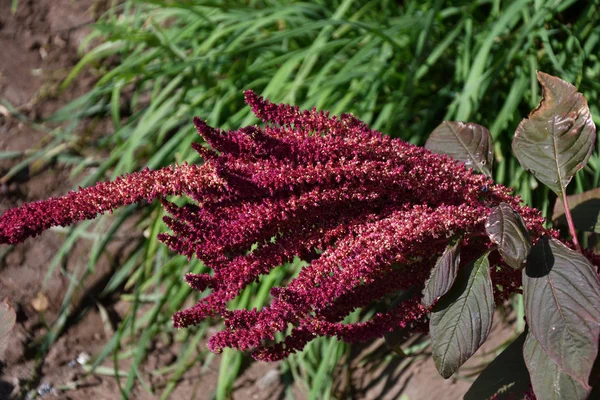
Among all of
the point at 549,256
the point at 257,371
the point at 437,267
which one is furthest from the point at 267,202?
the point at 257,371

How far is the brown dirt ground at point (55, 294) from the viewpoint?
2518 millimetres

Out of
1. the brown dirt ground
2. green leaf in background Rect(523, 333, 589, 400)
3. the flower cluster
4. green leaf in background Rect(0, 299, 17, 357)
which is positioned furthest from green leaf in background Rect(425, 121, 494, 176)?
the brown dirt ground

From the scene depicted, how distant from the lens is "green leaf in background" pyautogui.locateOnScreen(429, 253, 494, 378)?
1.04 meters

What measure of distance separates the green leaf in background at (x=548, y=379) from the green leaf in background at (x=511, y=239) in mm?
217

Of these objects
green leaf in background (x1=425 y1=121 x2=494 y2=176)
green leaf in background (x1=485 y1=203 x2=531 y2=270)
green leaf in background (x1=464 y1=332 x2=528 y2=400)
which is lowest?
green leaf in background (x1=464 y1=332 x2=528 y2=400)

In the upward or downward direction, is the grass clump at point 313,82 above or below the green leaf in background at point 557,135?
below

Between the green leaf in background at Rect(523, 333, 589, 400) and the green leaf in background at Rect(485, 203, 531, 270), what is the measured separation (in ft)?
0.71

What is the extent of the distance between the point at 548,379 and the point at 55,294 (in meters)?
2.51

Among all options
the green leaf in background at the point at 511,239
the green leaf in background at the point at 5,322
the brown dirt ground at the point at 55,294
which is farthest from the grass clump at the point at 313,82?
the green leaf in background at the point at 5,322

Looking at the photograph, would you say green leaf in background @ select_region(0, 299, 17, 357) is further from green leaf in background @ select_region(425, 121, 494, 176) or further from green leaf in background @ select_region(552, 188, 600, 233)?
green leaf in background @ select_region(552, 188, 600, 233)

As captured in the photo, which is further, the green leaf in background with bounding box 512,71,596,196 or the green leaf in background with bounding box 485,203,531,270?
the green leaf in background with bounding box 512,71,596,196

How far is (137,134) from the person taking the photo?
286 cm

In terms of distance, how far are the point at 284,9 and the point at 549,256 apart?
6.97 feet

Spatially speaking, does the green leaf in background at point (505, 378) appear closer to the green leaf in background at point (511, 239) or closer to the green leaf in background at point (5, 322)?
the green leaf in background at point (511, 239)
